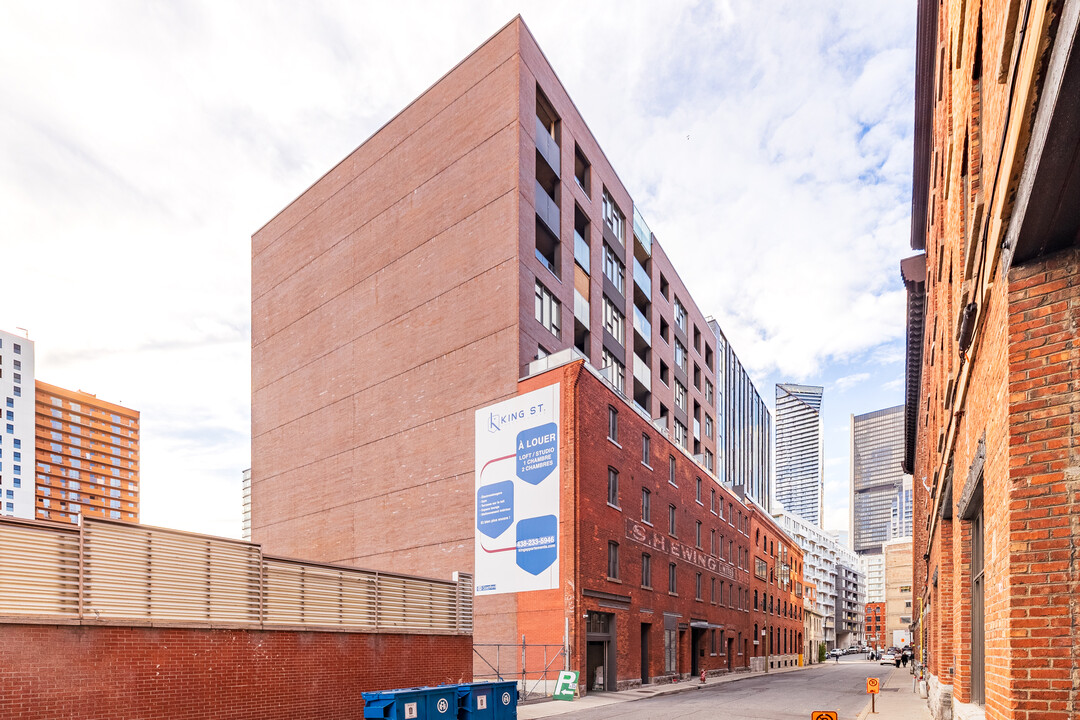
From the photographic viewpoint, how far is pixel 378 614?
22.0 metres

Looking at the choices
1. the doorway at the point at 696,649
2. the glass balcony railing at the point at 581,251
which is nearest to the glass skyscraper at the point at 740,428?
the doorway at the point at 696,649

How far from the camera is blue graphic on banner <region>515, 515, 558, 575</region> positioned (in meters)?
32.2

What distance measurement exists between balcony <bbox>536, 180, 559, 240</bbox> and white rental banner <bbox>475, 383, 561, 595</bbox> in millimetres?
9602

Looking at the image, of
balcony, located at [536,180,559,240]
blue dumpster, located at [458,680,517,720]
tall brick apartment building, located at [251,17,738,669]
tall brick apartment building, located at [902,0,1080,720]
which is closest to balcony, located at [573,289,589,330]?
tall brick apartment building, located at [251,17,738,669]

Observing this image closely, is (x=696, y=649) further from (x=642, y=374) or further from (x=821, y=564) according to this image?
(x=821, y=564)

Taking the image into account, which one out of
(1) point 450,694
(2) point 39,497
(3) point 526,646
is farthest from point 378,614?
(2) point 39,497

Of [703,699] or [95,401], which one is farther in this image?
[95,401]

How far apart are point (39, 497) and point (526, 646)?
5884 inches

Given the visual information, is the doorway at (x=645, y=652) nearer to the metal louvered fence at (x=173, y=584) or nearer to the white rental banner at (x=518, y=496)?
the white rental banner at (x=518, y=496)

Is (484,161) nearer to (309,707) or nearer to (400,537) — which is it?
(400,537)

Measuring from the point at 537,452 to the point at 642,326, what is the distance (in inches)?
860

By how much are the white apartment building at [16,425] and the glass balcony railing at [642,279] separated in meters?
125

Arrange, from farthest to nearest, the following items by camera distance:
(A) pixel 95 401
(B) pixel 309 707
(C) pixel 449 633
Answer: (A) pixel 95 401 → (C) pixel 449 633 → (B) pixel 309 707

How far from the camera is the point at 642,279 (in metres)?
53.8
